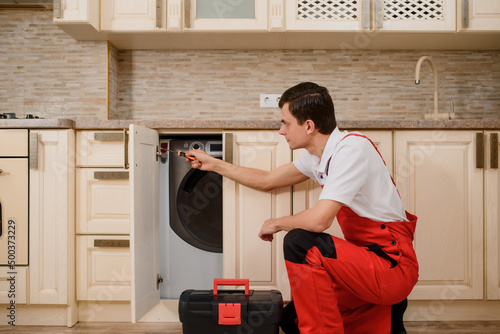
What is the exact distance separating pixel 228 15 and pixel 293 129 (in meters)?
0.95

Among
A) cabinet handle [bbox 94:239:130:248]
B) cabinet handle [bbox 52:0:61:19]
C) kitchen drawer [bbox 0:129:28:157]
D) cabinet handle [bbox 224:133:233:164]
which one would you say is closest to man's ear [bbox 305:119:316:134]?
cabinet handle [bbox 224:133:233:164]

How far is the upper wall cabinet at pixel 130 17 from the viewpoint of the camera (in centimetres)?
188

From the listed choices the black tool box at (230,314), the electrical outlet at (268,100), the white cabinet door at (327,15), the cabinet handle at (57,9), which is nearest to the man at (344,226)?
the black tool box at (230,314)

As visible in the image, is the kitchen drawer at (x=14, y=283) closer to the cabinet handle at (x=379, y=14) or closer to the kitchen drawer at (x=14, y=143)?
the kitchen drawer at (x=14, y=143)

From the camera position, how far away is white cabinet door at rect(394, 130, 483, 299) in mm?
1523

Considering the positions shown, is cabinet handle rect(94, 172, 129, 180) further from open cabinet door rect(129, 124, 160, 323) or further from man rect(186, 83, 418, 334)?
man rect(186, 83, 418, 334)

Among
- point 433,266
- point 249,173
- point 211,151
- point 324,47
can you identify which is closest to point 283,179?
point 249,173

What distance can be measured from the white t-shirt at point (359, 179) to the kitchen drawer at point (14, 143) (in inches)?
47.7

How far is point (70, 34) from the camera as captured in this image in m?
1.98

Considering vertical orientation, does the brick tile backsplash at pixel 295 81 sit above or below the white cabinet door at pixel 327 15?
below

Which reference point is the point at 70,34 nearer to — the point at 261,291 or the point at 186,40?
the point at 186,40

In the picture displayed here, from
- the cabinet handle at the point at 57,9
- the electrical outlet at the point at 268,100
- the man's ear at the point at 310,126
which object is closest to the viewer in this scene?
the man's ear at the point at 310,126

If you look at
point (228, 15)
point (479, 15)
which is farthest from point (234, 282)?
point (479, 15)

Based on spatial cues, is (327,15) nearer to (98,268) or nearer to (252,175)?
(252,175)
